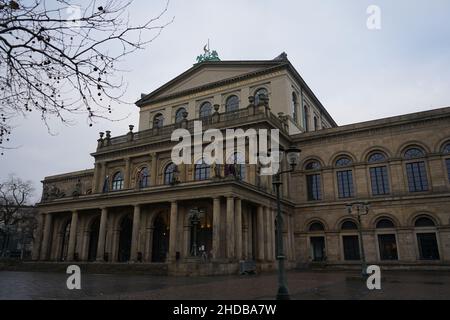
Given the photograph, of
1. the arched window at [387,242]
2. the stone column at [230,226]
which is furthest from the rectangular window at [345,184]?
the stone column at [230,226]

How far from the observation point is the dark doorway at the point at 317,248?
32812mm

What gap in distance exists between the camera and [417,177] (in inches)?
1182

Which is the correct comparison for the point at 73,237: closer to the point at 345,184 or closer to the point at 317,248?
the point at 317,248

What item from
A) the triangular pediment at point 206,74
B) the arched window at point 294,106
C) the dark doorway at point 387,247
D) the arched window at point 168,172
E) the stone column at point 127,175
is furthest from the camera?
the triangular pediment at point 206,74

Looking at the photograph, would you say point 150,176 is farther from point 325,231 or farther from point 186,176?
point 325,231

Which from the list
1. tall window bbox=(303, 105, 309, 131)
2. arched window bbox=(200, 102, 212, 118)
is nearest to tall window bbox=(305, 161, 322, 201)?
tall window bbox=(303, 105, 309, 131)

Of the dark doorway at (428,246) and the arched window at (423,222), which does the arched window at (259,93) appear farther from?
the dark doorway at (428,246)

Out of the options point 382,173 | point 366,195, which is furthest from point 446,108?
point 366,195

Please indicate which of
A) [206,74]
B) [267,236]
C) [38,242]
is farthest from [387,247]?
[38,242]

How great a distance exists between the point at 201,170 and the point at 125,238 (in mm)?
10314

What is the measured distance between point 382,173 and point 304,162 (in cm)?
713

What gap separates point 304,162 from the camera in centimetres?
3497

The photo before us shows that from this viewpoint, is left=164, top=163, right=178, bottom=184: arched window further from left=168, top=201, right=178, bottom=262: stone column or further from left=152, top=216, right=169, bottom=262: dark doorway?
left=168, top=201, right=178, bottom=262: stone column

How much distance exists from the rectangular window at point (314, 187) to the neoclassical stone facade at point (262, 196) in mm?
97
